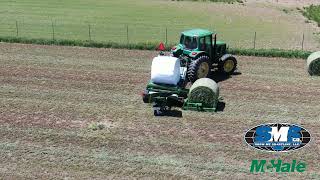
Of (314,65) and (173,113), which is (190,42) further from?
(314,65)

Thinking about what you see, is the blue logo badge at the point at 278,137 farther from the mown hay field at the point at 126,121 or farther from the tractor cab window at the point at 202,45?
the tractor cab window at the point at 202,45

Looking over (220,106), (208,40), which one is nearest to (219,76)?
(208,40)

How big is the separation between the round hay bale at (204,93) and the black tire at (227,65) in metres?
4.65

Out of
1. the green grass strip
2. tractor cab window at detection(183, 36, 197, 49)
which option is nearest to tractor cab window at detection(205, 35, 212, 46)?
tractor cab window at detection(183, 36, 197, 49)

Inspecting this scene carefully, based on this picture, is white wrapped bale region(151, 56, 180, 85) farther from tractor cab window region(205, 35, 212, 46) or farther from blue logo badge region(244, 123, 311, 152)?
blue logo badge region(244, 123, 311, 152)

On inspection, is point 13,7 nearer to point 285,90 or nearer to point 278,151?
point 285,90

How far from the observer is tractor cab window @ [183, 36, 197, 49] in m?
21.2

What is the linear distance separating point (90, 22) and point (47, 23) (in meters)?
3.22

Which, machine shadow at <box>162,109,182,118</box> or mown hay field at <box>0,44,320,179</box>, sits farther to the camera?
machine shadow at <box>162,109,182,118</box>

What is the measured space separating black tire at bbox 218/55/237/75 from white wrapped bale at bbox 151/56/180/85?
4591 mm

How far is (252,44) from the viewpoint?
30.0 m

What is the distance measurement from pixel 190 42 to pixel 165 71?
3523 mm

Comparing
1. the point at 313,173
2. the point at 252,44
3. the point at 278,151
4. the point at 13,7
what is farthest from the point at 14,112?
the point at 13,7

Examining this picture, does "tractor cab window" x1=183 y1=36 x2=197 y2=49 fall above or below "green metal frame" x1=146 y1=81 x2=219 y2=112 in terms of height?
above
